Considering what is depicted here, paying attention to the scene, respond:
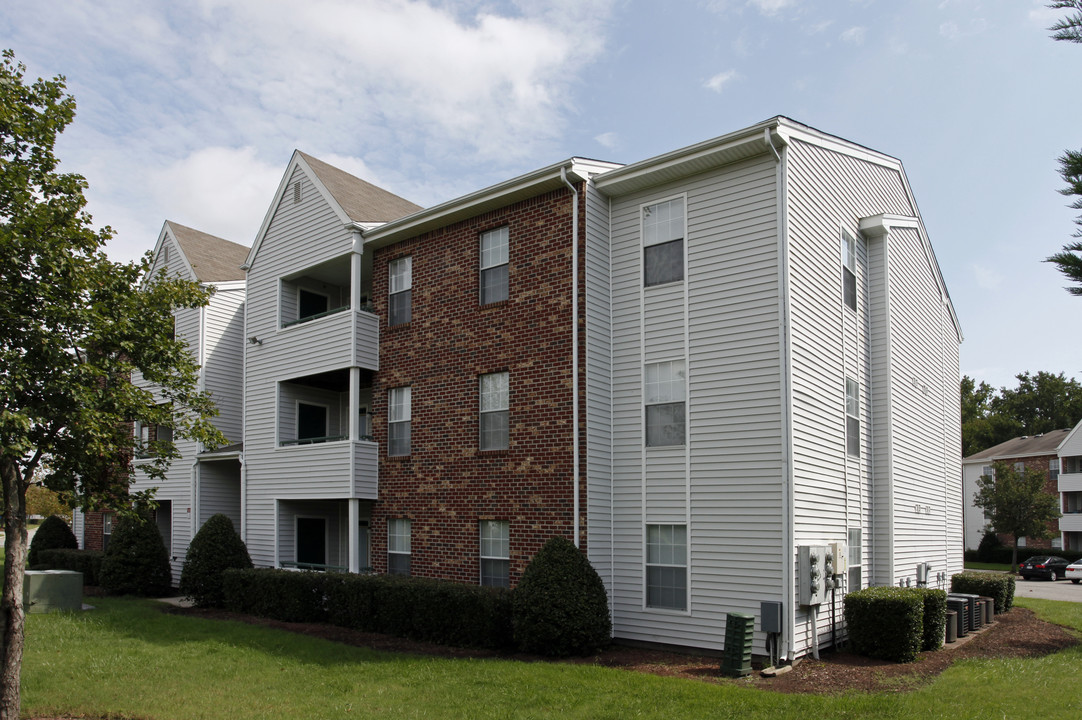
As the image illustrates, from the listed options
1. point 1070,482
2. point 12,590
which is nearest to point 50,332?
point 12,590

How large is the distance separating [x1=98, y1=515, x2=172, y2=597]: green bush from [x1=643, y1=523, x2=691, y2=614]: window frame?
46.1ft

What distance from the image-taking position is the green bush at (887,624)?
12.9m

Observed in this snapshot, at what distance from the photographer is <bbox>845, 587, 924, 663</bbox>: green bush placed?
12.9 meters

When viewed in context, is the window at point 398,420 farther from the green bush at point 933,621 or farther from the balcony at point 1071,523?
the balcony at point 1071,523

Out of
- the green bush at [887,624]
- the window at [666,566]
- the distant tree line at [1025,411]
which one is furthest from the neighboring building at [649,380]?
the distant tree line at [1025,411]

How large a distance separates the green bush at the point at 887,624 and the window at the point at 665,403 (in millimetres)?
3891

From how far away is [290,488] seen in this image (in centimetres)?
1986

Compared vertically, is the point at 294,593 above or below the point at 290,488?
below

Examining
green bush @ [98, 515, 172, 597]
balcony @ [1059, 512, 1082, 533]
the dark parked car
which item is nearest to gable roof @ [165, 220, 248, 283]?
green bush @ [98, 515, 172, 597]

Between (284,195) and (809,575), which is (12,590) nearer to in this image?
(809,575)

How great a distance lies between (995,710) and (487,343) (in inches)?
404

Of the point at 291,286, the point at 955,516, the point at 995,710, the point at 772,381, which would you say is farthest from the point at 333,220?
the point at 955,516

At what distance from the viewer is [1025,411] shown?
75.7 metres

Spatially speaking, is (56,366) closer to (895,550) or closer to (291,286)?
(291,286)
